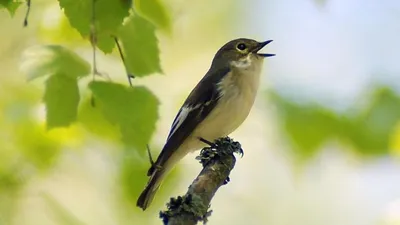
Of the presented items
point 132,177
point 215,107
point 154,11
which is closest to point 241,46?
point 215,107

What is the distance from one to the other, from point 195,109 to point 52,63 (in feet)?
5.03

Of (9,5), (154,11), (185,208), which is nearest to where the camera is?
(185,208)

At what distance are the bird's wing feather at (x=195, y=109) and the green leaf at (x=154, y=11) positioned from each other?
40.9 inches

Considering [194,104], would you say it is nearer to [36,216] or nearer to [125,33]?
[125,33]

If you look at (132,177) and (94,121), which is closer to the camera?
(94,121)

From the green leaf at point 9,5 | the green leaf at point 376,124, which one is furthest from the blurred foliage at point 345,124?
the green leaf at point 9,5

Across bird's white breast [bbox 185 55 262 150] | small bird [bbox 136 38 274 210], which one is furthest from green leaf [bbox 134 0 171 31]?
bird's white breast [bbox 185 55 262 150]

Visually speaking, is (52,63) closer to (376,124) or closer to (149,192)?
(149,192)

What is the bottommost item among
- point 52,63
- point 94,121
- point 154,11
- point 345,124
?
point 52,63

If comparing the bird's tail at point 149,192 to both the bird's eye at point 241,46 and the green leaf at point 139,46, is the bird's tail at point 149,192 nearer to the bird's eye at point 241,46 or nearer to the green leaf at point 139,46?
the green leaf at point 139,46

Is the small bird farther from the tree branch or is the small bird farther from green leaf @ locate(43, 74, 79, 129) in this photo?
green leaf @ locate(43, 74, 79, 129)

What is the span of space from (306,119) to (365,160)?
0.31 m

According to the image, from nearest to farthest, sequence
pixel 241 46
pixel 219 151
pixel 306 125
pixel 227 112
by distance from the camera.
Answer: pixel 219 151 < pixel 306 125 < pixel 227 112 < pixel 241 46

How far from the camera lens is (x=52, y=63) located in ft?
6.86
